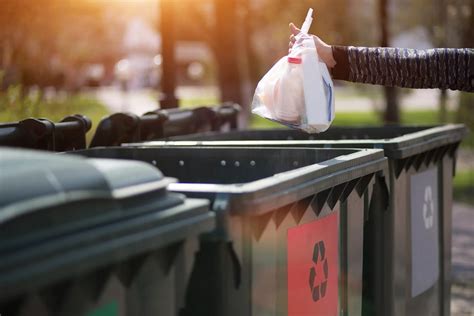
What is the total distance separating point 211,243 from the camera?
9.71 feet

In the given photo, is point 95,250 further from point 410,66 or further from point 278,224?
point 410,66

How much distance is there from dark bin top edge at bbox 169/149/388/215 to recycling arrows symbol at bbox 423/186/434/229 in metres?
1.07

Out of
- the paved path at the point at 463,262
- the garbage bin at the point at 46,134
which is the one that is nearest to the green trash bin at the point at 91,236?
the garbage bin at the point at 46,134

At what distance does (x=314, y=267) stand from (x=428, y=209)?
195 cm

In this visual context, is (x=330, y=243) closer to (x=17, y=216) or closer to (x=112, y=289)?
(x=112, y=289)

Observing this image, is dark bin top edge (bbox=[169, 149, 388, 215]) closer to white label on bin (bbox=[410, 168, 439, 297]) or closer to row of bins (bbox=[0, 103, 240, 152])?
white label on bin (bbox=[410, 168, 439, 297])

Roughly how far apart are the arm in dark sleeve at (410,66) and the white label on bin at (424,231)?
4.00 ft

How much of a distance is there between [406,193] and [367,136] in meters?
1.50

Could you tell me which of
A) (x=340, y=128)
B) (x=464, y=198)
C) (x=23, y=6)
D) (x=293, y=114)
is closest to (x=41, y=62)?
(x=23, y=6)

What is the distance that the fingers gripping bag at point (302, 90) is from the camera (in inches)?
151

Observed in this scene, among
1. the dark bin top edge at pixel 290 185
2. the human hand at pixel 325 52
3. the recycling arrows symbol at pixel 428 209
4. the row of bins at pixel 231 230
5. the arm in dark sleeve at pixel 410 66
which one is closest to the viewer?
the row of bins at pixel 231 230

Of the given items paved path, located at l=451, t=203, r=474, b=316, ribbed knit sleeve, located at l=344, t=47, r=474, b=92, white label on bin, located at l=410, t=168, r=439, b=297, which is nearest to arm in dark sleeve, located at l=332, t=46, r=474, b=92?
ribbed knit sleeve, located at l=344, t=47, r=474, b=92

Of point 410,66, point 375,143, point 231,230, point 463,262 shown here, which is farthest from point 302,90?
point 463,262

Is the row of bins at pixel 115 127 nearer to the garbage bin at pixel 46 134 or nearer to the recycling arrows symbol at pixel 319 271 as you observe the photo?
the garbage bin at pixel 46 134
